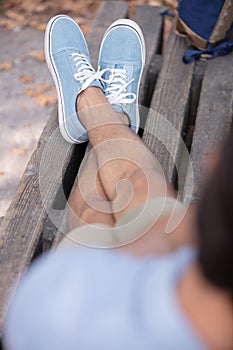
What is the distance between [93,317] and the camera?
880 millimetres

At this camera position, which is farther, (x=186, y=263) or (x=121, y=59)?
(x=121, y=59)

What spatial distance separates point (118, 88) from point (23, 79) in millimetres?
916

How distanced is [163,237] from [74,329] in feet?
0.75

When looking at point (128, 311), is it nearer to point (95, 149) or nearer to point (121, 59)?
point (95, 149)

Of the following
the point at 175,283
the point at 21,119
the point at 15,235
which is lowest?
the point at 21,119

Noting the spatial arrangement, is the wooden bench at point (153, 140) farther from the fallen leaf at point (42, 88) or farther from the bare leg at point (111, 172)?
the fallen leaf at point (42, 88)

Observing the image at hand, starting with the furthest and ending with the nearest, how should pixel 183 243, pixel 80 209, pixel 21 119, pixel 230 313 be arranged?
pixel 21 119 → pixel 80 209 → pixel 183 243 → pixel 230 313

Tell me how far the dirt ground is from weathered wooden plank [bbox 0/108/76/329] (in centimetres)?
47

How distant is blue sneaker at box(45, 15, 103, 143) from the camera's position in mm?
1683

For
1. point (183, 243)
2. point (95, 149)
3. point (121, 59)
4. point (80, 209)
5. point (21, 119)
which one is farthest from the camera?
point (21, 119)

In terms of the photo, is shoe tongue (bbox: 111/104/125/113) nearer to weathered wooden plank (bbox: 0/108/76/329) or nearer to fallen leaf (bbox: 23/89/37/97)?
weathered wooden plank (bbox: 0/108/76/329)

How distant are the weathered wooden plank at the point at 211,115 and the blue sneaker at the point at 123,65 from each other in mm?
181

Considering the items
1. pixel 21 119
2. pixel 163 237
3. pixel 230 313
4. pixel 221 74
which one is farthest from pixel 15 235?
pixel 21 119

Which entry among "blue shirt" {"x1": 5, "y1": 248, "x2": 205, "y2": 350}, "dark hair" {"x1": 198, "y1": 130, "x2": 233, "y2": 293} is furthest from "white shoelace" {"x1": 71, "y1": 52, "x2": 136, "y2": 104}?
"dark hair" {"x1": 198, "y1": 130, "x2": 233, "y2": 293}
